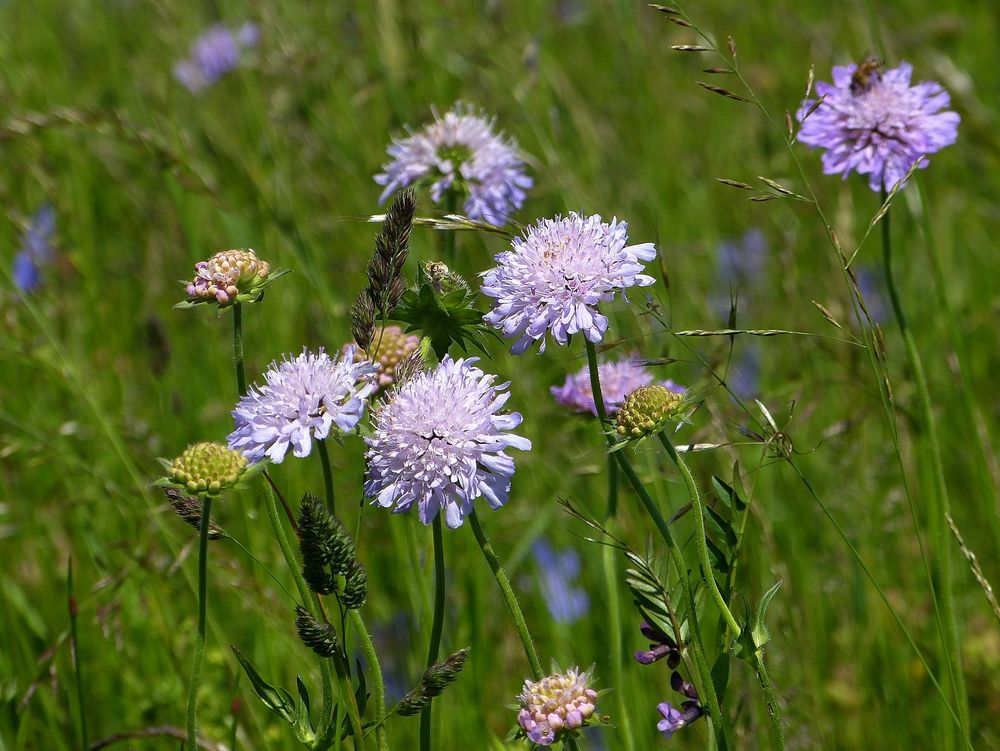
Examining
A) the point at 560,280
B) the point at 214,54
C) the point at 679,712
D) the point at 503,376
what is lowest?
the point at 679,712

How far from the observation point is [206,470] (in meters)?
1.20

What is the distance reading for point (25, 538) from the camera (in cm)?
243

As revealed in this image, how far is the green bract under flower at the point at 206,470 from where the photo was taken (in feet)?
3.92

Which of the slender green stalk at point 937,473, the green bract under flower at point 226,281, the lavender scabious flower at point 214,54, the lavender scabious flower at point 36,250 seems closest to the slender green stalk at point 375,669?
the green bract under flower at point 226,281

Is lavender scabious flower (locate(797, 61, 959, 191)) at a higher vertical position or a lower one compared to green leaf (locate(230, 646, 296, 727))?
higher

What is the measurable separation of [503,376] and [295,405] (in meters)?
1.32

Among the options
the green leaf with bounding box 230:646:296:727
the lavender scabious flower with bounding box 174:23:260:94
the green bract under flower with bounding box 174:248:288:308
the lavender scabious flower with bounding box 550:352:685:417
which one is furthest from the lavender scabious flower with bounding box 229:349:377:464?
the lavender scabious flower with bounding box 174:23:260:94

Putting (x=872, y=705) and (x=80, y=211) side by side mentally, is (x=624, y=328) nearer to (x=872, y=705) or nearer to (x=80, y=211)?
(x=872, y=705)

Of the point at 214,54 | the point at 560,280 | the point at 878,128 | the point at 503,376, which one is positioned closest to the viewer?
the point at 560,280

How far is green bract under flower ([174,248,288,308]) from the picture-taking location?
1.34m

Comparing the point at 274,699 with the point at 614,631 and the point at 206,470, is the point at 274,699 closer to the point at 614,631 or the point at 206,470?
the point at 206,470

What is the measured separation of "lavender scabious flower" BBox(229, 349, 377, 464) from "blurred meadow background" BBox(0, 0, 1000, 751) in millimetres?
404

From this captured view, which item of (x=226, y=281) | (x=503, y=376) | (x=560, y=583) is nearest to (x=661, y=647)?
(x=226, y=281)

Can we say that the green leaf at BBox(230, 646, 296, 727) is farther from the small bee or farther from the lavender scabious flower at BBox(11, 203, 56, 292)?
the lavender scabious flower at BBox(11, 203, 56, 292)
